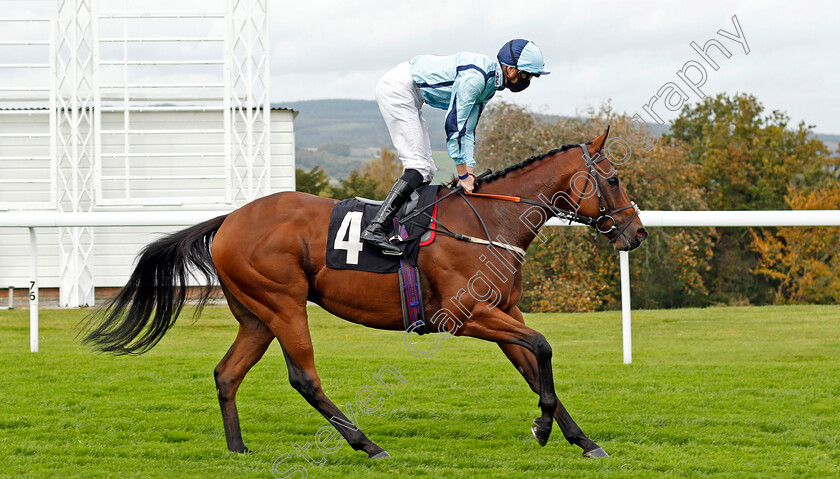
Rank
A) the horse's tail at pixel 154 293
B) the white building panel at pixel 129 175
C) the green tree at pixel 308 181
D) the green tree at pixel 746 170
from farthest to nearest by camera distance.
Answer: the green tree at pixel 308 181
the green tree at pixel 746 170
the white building panel at pixel 129 175
the horse's tail at pixel 154 293

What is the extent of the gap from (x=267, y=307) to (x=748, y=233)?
20418mm

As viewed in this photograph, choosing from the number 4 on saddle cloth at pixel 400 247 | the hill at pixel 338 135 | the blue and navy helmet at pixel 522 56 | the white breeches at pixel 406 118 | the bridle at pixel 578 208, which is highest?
the hill at pixel 338 135

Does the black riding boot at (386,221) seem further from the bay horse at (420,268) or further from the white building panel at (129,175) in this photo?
the white building panel at (129,175)

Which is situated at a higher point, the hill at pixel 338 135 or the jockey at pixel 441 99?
the hill at pixel 338 135

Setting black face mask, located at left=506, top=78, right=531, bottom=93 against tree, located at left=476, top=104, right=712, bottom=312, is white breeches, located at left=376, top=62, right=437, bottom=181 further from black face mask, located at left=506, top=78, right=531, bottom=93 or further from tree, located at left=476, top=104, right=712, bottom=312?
tree, located at left=476, top=104, right=712, bottom=312

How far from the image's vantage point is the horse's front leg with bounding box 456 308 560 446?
4.03 m

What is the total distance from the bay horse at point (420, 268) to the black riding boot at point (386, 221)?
0.53 ft

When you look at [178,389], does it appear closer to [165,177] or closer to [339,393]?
[339,393]

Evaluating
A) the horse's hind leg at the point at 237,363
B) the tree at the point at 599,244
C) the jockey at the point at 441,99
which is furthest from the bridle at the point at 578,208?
the tree at the point at 599,244

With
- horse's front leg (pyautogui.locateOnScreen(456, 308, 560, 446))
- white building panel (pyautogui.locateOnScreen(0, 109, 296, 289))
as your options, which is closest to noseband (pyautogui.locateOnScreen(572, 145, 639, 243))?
horse's front leg (pyautogui.locateOnScreen(456, 308, 560, 446))

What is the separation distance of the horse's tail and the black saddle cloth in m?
0.76

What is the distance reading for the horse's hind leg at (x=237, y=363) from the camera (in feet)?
14.2

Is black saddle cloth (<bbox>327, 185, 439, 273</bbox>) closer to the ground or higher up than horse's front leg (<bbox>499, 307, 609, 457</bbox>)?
higher up

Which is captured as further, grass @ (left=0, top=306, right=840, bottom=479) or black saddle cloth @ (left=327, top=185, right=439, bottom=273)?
black saddle cloth @ (left=327, top=185, right=439, bottom=273)
